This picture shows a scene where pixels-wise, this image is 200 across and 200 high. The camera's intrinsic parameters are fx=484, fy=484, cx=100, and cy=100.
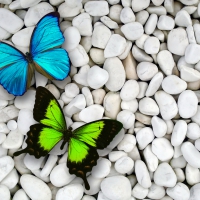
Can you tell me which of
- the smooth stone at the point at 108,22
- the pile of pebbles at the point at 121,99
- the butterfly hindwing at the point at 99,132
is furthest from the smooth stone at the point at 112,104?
the smooth stone at the point at 108,22

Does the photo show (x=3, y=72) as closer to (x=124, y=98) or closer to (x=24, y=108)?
(x=24, y=108)

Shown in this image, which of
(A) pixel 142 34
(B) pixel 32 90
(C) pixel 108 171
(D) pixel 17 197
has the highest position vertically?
(A) pixel 142 34

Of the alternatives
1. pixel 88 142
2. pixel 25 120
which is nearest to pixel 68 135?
pixel 88 142

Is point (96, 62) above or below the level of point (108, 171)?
above

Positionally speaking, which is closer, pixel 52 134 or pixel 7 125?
pixel 52 134

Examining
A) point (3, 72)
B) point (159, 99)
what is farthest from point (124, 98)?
point (3, 72)

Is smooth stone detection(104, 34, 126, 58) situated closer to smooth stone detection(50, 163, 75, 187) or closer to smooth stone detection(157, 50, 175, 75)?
smooth stone detection(157, 50, 175, 75)

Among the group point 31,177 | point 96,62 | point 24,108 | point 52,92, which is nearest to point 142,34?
point 96,62
